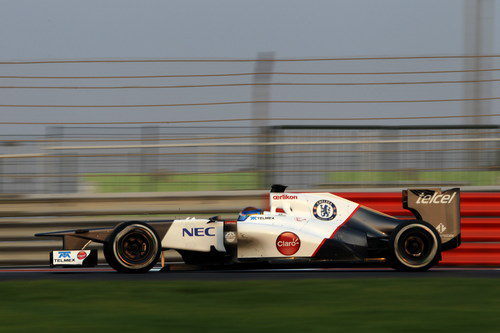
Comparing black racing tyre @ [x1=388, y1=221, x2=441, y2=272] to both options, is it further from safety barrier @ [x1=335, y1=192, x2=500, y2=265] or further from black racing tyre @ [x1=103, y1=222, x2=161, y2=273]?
black racing tyre @ [x1=103, y1=222, x2=161, y2=273]

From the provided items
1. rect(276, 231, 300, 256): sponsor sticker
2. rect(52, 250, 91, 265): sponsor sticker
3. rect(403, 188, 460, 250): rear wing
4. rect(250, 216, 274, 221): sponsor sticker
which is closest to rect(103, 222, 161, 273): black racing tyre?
rect(52, 250, 91, 265): sponsor sticker

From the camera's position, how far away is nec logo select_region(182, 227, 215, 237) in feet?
28.5

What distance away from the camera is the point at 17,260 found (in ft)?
33.4

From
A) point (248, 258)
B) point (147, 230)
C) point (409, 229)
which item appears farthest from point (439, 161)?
point (147, 230)

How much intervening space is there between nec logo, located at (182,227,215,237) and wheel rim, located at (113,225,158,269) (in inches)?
12.7

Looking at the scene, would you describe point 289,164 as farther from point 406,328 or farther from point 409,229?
point 406,328

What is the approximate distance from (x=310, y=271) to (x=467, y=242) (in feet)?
6.57

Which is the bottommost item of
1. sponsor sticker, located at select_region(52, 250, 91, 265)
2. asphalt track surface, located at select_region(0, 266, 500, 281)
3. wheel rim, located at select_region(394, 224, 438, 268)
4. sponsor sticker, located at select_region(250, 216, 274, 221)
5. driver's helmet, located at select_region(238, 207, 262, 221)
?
asphalt track surface, located at select_region(0, 266, 500, 281)

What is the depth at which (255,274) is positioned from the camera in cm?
865

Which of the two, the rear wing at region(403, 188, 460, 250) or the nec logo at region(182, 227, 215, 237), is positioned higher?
the rear wing at region(403, 188, 460, 250)

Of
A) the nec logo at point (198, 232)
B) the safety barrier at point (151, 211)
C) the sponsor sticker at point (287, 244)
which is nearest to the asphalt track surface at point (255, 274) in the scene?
the sponsor sticker at point (287, 244)

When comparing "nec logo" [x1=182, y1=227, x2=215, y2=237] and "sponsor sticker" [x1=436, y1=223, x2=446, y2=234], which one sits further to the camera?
"sponsor sticker" [x1=436, y1=223, x2=446, y2=234]

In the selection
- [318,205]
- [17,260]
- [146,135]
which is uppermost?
[146,135]

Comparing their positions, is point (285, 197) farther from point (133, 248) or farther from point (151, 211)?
point (151, 211)
